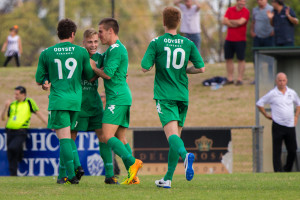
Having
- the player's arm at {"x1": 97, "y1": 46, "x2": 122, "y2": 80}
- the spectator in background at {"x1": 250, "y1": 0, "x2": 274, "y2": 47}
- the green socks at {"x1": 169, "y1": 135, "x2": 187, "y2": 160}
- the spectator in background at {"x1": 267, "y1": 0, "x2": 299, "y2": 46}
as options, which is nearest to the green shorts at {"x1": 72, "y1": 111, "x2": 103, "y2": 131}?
the player's arm at {"x1": 97, "y1": 46, "x2": 122, "y2": 80}

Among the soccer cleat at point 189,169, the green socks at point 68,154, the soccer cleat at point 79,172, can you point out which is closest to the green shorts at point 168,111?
the soccer cleat at point 189,169

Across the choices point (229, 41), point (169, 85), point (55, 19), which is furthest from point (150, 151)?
point (55, 19)

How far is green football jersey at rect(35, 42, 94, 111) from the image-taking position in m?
8.73

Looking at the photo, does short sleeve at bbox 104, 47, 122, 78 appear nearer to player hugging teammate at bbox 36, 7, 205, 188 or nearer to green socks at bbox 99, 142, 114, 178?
player hugging teammate at bbox 36, 7, 205, 188

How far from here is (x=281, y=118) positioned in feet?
47.0

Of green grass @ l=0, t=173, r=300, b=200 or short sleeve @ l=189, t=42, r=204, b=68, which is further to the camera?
short sleeve @ l=189, t=42, r=204, b=68

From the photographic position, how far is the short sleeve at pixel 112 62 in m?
8.57

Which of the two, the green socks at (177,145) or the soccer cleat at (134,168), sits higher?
the green socks at (177,145)

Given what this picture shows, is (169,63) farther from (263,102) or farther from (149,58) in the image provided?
(263,102)

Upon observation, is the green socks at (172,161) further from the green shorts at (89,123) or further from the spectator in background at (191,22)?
the spectator in background at (191,22)

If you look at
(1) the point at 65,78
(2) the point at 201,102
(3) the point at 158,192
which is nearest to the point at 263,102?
(2) the point at 201,102

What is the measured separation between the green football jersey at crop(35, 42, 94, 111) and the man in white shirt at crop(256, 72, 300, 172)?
6.55 metres

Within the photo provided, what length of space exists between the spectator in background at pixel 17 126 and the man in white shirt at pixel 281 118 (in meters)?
5.12

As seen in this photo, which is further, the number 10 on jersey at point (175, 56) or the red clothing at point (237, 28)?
the red clothing at point (237, 28)
